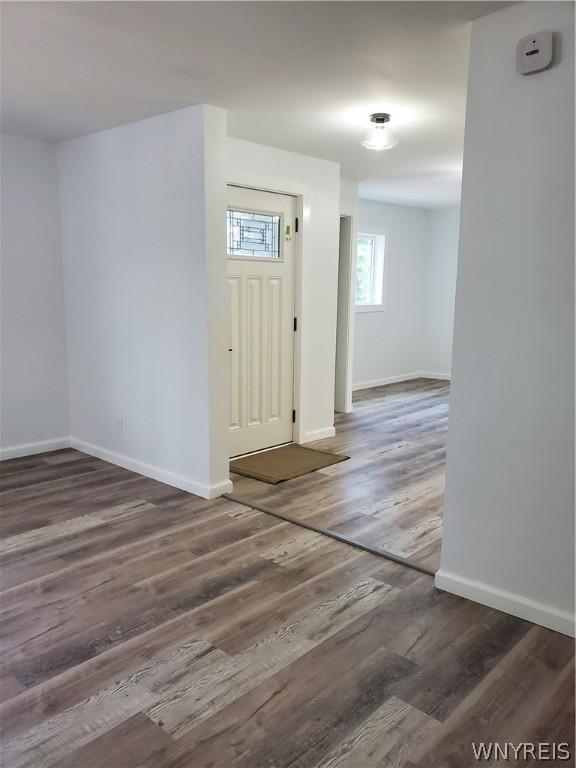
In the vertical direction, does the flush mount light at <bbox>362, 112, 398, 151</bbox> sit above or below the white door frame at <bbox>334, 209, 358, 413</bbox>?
above

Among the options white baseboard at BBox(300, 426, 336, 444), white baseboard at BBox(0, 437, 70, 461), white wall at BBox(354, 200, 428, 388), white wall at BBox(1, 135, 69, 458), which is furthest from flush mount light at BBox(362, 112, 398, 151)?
white wall at BBox(354, 200, 428, 388)

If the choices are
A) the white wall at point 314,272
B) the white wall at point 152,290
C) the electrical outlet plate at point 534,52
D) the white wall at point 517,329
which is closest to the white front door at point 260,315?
the white wall at point 314,272

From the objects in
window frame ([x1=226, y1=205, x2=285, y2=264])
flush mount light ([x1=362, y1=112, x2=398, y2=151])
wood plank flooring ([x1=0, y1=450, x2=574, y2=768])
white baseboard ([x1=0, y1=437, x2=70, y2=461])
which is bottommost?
wood plank flooring ([x1=0, y1=450, x2=574, y2=768])

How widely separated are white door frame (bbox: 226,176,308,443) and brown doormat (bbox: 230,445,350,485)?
11.3 inches

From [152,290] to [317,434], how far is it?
80.1 inches

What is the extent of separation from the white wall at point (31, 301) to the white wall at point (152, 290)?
13 cm

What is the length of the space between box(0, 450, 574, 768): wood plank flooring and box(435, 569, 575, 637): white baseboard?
0.13ft

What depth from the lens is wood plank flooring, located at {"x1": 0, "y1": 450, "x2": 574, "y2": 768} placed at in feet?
5.80

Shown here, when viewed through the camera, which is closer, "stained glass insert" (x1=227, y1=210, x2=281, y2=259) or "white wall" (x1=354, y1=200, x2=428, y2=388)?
"stained glass insert" (x1=227, y1=210, x2=281, y2=259)

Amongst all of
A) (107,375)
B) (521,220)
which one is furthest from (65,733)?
(107,375)

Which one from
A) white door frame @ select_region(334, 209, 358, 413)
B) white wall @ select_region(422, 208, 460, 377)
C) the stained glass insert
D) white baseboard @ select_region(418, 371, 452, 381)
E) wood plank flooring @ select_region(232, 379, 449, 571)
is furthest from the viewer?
white baseboard @ select_region(418, 371, 452, 381)

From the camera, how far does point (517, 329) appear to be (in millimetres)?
2281

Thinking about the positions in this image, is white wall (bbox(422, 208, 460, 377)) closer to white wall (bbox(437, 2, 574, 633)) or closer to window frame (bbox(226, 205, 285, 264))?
window frame (bbox(226, 205, 285, 264))

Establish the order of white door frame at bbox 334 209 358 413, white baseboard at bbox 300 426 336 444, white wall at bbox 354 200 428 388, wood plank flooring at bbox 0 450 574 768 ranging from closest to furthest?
wood plank flooring at bbox 0 450 574 768 → white baseboard at bbox 300 426 336 444 → white door frame at bbox 334 209 358 413 → white wall at bbox 354 200 428 388
